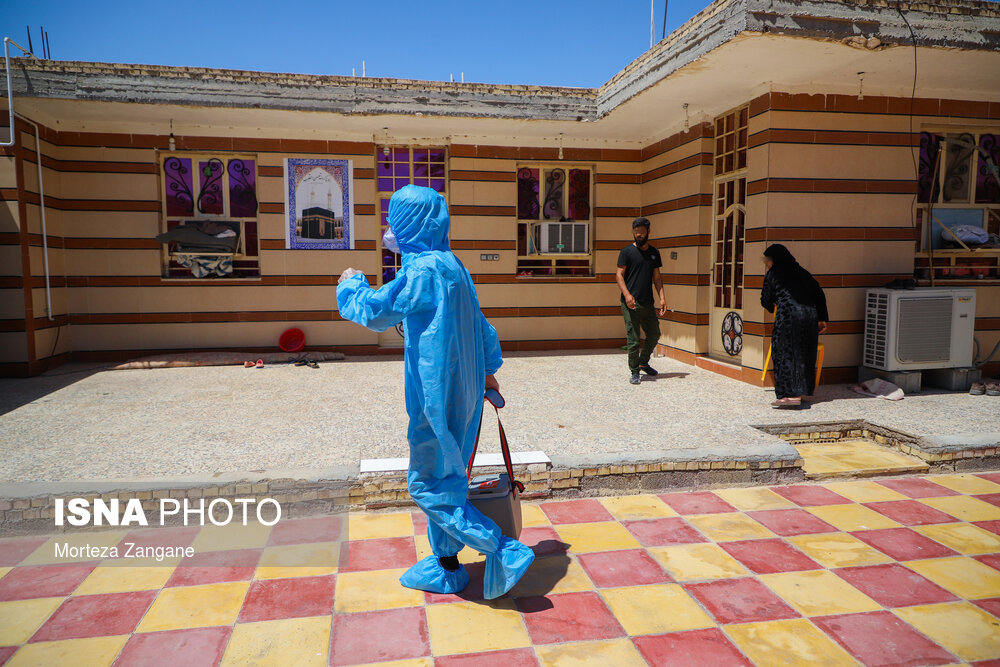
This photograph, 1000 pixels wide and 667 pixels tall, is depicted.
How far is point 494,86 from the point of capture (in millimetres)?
8680

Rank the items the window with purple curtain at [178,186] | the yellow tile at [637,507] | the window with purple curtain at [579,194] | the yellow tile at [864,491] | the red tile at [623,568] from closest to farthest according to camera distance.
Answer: the red tile at [623,568], the yellow tile at [637,507], the yellow tile at [864,491], the window with purple curtain at [178,186], the window with purple curtain at [579,194]

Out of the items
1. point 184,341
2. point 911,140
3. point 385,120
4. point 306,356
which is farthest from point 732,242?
point 184,341

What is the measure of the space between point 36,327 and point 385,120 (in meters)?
5.35

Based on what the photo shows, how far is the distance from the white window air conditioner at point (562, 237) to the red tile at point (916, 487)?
652 centimetres

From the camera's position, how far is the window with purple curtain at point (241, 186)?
9.58 meters

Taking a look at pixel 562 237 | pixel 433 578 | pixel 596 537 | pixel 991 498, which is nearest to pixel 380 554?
pixel 433 578

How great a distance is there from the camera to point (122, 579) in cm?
325

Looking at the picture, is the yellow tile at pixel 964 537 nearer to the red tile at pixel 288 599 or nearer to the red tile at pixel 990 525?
the red tile at pixel 990 525

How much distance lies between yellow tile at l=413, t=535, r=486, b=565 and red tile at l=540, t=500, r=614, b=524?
0.61 metres

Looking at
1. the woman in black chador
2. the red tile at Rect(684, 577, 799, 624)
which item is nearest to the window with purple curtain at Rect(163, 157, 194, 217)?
the woman in black chador

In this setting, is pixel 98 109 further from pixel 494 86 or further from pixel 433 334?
pixel 433 334

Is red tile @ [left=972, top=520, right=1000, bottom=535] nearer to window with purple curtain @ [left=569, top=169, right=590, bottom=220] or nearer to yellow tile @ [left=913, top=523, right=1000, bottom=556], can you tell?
yellow tile @ [left=913, top=523, right=1000, bottom=556]

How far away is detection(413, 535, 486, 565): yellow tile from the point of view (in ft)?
11.7

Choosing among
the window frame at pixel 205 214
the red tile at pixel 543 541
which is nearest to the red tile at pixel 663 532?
the red tile at pixel 543 541
